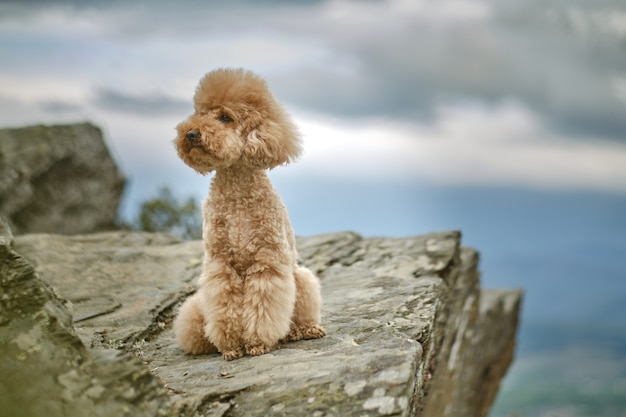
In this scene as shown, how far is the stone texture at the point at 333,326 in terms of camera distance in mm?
3688

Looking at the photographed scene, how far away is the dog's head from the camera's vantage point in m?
3.97

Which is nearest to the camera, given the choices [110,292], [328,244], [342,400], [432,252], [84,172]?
[342,400]

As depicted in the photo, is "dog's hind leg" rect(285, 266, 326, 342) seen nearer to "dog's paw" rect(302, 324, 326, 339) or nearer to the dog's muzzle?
"dog's paw" rect(302, 324, 326, 339)

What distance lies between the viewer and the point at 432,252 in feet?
23.4

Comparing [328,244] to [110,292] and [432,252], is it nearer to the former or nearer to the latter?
[432,252]

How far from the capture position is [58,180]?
37.6 ft

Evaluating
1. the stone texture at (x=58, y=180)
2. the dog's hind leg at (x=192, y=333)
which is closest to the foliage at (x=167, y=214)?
the stone texture at (x=58, y=180)

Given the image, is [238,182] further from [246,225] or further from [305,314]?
[305,314]

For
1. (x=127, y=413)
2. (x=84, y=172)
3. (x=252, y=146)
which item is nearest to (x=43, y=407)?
(x=127, y=413)

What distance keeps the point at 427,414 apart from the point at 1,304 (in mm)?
4425

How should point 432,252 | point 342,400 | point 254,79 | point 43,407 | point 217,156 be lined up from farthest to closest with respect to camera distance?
point 432,252
point 254,79
point 217,156
point 342,400
point 43,407

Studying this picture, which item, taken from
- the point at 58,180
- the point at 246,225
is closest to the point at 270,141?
the point at 246,225

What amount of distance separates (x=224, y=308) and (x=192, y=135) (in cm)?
121

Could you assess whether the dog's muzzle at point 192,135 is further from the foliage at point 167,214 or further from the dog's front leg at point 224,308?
the foliage at point 167,214
